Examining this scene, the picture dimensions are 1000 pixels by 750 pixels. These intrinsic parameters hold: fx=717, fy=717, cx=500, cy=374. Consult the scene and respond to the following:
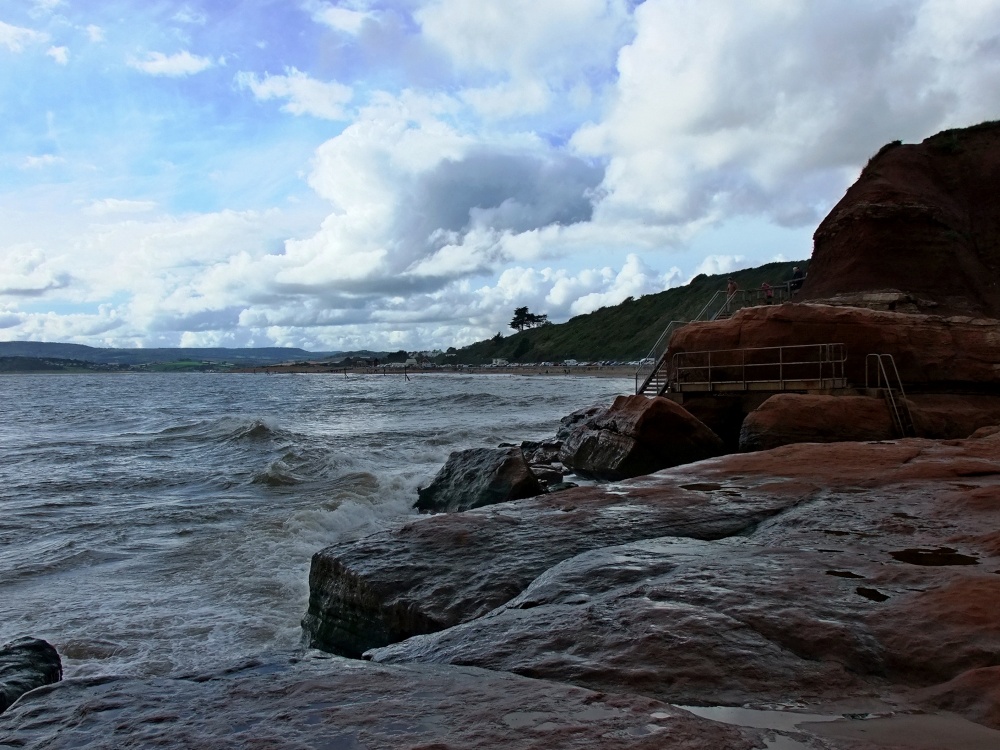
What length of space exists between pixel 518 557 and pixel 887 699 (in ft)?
9.46

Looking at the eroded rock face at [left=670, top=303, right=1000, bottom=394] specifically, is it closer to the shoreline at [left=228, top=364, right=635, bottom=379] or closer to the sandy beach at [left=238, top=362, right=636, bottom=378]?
the shoreline at [left=228, top=364, right=635, bottom=379]

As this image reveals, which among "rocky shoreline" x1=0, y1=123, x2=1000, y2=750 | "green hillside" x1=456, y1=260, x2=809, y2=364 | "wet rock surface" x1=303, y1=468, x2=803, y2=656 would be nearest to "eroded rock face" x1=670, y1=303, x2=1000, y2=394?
"rocky shoreline" x1=0, y1=123, x2=1000, y2=750

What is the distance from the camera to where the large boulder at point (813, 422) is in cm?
Result: 1416

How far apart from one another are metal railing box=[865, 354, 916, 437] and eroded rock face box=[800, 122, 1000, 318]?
8.60 meters

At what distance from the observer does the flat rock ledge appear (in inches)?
127

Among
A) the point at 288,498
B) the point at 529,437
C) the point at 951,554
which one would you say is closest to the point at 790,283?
the point at 529,437

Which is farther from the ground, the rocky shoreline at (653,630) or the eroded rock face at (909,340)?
the eroded rock face at (909,340)

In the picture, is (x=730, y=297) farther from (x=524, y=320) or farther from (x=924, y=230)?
(x=524, y=320)

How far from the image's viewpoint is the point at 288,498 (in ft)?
46.8

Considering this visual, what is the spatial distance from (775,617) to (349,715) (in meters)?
2.24

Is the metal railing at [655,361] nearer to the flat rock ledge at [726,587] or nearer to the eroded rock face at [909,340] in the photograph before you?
the eroded rock face at [909,340]

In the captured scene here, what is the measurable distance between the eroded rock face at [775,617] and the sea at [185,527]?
4.86ft

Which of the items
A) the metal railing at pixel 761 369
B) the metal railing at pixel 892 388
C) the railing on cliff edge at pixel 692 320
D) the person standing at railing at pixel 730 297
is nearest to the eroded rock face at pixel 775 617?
the metal railing at pixel 892 388

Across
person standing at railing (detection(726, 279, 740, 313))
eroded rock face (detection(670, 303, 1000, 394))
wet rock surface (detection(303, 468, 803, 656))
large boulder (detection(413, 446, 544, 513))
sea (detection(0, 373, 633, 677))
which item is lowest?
sea (detection(0, 373, 633, 677))
